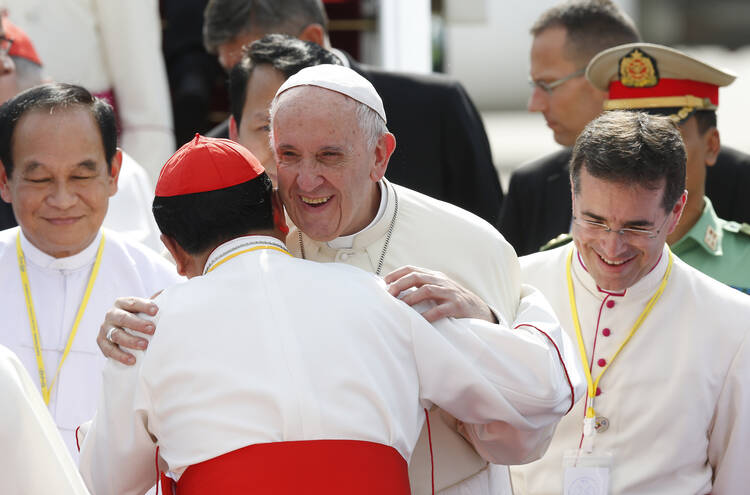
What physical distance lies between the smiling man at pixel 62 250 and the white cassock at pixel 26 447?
1.38 meters

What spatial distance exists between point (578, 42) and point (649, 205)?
1.85 meters

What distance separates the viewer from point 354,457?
2.77 meters

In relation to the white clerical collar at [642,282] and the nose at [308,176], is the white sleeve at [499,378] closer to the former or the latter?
the nose at [308,176]

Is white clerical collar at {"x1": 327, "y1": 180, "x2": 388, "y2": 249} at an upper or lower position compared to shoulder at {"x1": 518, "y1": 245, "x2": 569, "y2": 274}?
upper

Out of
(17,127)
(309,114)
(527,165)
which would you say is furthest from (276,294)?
(527,165)

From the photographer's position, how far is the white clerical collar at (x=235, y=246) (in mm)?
2914

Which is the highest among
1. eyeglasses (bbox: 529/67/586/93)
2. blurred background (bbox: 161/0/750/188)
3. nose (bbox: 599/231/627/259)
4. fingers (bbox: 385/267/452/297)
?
fingers (bbox: 385/267/452/297)

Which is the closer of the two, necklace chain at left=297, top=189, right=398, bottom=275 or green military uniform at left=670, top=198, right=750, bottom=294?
necklace chain at left=297, top=189, right=398, bottom=275

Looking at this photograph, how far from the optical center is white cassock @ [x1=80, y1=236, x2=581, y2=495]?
9.00ft

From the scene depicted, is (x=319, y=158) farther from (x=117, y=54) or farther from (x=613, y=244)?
(x=117, y=54)

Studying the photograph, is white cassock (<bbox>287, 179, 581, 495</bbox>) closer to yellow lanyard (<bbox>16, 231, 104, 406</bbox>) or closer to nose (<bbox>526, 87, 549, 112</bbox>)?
yellow lanyard (<bbox>16, 231, 104, 406</bbox>)

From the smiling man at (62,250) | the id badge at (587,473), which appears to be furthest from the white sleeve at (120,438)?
the id badge at (587,473)

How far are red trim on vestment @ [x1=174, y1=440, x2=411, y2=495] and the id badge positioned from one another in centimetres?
80

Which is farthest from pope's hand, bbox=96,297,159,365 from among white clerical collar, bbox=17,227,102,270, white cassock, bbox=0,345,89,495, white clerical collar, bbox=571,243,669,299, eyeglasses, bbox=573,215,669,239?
white clerical collar, bbox=571,243,669,299
